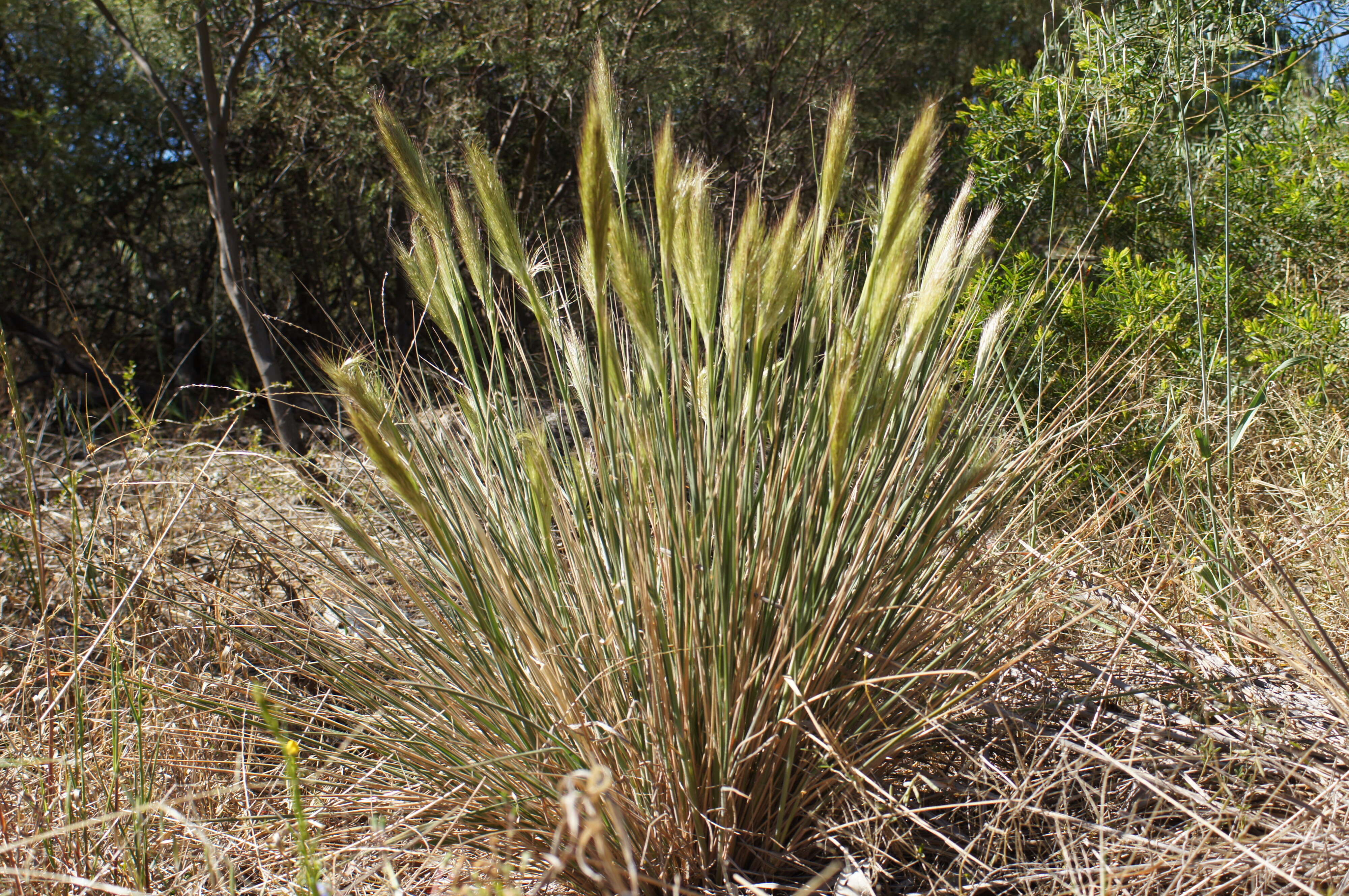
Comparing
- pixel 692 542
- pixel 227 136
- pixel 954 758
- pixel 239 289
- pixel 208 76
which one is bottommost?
pixel 954 758

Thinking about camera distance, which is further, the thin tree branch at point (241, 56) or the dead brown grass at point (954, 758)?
the thin tree branch at point (241, 56)

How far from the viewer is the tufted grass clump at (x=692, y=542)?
1185 millimetres

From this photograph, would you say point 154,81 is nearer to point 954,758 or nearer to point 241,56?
point 241,56

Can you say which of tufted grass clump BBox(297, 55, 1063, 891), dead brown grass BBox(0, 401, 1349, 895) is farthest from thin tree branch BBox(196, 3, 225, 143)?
tufted grass clump BBox(297, 55, 1063, 891)

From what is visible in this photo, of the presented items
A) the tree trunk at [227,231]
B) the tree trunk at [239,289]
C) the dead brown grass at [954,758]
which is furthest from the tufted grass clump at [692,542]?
the tree trunk at [239,289]

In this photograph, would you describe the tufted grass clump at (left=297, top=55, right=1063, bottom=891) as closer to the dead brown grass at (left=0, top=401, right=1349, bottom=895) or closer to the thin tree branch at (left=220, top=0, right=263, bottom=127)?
the dead brown grass at (left=0, top=401, right=1349, bottom=895)

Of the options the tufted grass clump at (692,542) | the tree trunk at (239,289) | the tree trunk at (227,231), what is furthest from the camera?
the tree trunk at (239,289)

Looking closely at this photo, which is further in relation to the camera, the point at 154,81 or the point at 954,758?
the point at 154,81

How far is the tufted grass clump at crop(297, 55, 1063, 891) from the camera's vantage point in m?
1.18

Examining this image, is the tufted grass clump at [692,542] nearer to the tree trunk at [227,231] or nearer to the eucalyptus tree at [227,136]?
the eucalyptus tree at [227,136]

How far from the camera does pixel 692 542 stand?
1.19 m

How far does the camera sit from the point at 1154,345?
2.75m

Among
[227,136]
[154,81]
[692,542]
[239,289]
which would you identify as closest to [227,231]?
[239,289]

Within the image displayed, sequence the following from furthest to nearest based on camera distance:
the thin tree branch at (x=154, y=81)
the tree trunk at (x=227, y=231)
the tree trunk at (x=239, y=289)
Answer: the tree trunk at (x=239, y=289)
the tree trunk at (x=227, y=231)
the thin tree branch at (x=154, y=81)
